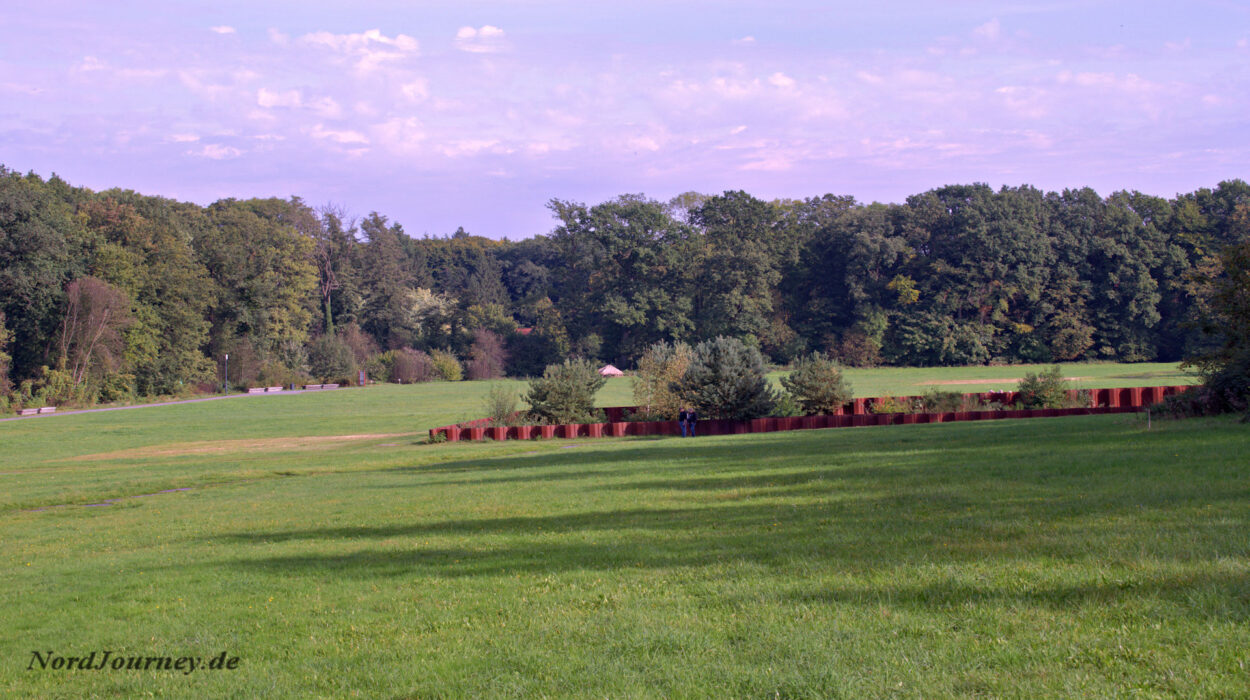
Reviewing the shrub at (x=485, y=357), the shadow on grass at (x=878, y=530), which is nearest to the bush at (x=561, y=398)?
the shadow on grass at (x=878, y=530)

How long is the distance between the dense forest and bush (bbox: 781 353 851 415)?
2213 inches

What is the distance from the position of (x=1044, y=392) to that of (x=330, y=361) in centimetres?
8052

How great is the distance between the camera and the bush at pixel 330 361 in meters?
96.4

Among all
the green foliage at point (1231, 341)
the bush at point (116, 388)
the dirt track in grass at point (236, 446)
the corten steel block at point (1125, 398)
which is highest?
the green foliage at point (1231, 341)

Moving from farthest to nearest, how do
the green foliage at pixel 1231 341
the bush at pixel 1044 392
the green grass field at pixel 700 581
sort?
the bush at pixel 1044 392 < the green foliage at pixel 1231 341 < the green grass field at pixel 700 581

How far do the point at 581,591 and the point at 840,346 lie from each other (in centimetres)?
9214

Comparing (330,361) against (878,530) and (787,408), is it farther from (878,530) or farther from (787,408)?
(878,530)

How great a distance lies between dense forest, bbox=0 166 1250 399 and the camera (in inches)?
2714

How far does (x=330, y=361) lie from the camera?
96375 millimetres

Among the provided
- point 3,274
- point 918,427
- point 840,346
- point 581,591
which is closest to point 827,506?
point 581,591

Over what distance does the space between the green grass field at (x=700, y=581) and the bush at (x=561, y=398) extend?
20.0 m

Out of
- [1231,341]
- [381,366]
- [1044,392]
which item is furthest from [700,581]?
[381,366]

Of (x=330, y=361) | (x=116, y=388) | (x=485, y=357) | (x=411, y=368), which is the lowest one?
(x=116, y=388)

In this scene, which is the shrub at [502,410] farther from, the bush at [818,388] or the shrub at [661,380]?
the bush at [818,388]
